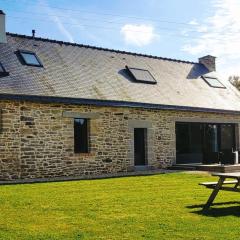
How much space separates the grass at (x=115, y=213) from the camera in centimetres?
581

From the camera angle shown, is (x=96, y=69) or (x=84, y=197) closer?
(x=84, y=197)

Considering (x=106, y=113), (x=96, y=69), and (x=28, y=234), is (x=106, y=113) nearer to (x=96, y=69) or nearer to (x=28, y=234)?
(x=96, y=69)

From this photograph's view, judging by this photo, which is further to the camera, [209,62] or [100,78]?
[209,62]

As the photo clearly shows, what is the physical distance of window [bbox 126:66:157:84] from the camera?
19241 mm

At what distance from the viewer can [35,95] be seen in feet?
47.8

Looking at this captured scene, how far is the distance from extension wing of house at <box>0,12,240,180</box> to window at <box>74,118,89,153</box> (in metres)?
0.04

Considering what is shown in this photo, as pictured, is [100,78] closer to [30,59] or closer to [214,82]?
[30,59]

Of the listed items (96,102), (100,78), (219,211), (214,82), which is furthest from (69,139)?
(214,82)

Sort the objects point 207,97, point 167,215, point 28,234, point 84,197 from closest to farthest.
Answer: point 28,234, point 167,215, point 84,197, point 207,97

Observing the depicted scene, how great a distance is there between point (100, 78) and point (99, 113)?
2089mm

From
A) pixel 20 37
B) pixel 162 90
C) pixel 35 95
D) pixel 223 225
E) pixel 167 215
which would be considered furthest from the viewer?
pixel 162 90

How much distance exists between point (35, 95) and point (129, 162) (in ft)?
16.5

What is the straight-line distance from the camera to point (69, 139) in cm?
1560

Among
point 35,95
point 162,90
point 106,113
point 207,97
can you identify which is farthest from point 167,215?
point 207,97
